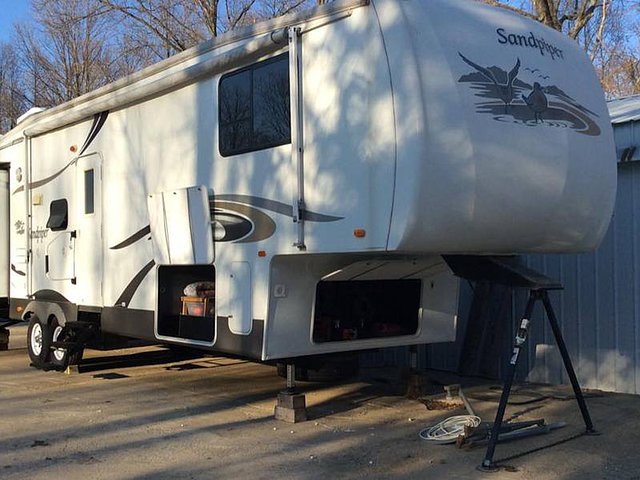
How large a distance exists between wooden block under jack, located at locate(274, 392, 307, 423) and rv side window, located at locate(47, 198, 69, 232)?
3.72 m

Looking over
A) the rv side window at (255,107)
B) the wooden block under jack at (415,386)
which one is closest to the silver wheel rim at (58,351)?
the rv side window at (255,107)

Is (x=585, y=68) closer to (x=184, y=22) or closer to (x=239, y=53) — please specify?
(x=239, y=53)

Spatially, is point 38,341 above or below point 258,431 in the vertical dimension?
above

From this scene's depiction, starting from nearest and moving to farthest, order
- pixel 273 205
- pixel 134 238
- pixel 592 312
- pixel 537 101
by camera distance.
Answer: pixel 537 101 → pixel 273 205 → pixel 134 238 → pixel 592 312

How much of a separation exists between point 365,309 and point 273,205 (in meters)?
1.65

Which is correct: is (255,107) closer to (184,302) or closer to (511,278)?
(184,302)

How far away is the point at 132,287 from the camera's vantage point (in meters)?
7.55

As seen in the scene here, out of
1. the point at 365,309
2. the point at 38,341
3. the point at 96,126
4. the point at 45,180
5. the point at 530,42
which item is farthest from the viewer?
the point at 38,341

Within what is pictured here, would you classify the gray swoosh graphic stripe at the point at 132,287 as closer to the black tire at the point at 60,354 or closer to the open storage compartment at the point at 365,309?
the black tire at the point at 60,354

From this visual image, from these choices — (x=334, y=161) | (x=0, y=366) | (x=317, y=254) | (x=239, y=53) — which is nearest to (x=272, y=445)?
(x=317, y=254)

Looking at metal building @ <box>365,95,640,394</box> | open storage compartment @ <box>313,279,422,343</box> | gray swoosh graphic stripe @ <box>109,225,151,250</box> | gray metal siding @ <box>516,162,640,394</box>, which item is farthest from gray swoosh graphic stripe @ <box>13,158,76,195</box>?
gray metal siding @ <box>516,162,640,394</box>

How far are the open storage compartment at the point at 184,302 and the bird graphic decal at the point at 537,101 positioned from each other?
323cm

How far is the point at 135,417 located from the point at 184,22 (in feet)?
55.6

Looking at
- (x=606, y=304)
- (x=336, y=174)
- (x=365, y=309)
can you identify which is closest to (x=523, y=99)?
(x=336, y=174)
